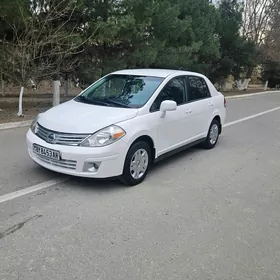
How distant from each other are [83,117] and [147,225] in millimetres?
1773

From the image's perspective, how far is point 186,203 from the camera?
3.98m

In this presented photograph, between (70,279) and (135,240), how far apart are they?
793 millimetres

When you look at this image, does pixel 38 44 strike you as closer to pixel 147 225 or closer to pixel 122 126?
pixel 122 126

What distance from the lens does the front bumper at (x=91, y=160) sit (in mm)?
3994

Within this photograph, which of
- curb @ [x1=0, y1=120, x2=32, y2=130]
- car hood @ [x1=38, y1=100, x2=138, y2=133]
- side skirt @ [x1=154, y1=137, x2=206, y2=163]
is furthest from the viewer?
curb @ [x1=0, y1=120, x2=32, y2=130]

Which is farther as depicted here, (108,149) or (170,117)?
(170,117)

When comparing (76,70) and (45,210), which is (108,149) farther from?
(76,70)

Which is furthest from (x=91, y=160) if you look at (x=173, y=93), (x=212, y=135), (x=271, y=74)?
(x=271, y=74)

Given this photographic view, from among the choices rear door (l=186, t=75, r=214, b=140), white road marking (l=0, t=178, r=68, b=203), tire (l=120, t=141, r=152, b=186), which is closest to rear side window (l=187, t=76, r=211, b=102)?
rear door (l=186, t=75, r=214, b=140)

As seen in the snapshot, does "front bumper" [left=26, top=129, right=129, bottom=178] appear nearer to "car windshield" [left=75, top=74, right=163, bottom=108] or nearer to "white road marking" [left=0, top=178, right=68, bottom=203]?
"white road marking" [left=0, top=178, right=68, bottom=203]

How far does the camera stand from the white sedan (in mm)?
4062

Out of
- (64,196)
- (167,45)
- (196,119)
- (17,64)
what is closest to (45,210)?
(64,196)

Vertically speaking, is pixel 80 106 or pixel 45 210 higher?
pixel 80 106

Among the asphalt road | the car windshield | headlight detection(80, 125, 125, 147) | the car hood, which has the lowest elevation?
the asphalt road
